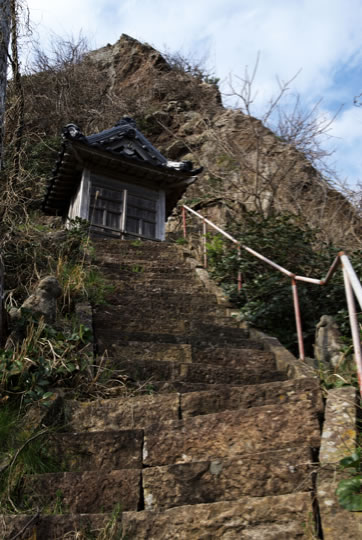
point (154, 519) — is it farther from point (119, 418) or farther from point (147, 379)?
point (147, 379)

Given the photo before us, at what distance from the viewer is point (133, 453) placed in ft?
10.1

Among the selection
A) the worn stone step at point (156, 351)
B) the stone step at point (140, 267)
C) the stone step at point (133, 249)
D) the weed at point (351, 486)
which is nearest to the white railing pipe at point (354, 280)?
the weed at point (351, 486)

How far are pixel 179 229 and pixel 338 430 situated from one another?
13526mm

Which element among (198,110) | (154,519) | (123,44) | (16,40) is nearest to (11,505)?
(154,519)

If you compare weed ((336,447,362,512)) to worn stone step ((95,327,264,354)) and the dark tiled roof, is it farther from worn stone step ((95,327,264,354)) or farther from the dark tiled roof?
the dark tiled roof

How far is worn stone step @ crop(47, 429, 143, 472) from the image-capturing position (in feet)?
9.96

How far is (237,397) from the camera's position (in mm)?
3650

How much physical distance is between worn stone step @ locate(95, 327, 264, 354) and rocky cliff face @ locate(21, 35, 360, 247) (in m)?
4.89

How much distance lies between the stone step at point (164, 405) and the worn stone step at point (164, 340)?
3.49ft

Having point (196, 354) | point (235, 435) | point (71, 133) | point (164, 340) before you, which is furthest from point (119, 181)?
point (235, 435)

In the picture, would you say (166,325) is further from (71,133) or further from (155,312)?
(71,133)

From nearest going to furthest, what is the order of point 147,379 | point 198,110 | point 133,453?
point 133,453, point 147,379, point 198,110

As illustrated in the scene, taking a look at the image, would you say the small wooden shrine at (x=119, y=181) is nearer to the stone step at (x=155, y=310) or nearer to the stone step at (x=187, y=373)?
the stone step at (x=155, y=310)

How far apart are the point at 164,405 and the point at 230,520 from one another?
1.18 m
